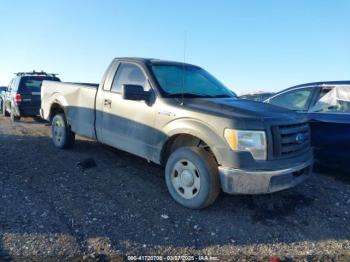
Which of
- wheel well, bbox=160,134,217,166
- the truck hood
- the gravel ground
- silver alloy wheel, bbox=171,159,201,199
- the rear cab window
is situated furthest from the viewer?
the rear cab window

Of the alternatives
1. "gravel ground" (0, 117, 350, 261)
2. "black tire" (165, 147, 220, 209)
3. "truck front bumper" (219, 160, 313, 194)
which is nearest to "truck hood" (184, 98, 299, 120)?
"black tire" (165, 147, 220, 209)

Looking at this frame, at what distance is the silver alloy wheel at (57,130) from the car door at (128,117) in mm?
1651

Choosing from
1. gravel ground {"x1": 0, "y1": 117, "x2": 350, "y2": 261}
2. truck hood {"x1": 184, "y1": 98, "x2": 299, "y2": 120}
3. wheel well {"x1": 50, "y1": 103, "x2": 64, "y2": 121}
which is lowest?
gravel ground {"x1": 0, "y1": 117, "x2": 350, "y2": 261}

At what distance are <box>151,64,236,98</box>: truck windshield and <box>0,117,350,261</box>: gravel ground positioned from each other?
145cm

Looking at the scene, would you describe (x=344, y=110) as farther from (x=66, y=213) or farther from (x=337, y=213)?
(x=66, y=213)

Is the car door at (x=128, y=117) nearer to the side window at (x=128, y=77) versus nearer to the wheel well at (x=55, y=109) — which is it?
the side window at (x=128, y=77)

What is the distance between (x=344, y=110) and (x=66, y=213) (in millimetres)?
4585

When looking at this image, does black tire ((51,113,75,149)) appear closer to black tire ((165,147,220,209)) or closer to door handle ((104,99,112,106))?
door handle ((104,99,112,106))

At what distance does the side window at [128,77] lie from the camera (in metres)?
5.45

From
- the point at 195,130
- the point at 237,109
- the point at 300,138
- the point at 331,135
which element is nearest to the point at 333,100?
the point at 331,135

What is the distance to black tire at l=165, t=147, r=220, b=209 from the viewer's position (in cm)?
431

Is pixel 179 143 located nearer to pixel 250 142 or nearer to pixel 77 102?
pixel 250 142

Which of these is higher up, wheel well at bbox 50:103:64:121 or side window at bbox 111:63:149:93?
side window at bbox 111:63:149:93

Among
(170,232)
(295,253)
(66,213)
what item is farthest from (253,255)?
(66,213)
